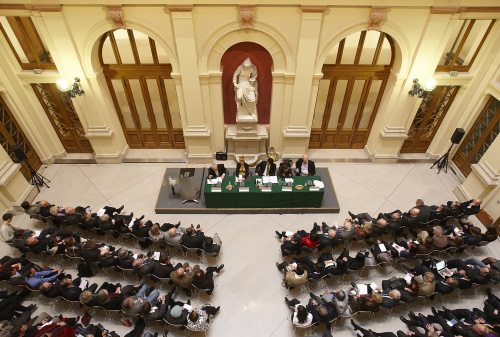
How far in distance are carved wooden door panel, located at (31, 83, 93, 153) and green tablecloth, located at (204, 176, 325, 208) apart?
196 inches

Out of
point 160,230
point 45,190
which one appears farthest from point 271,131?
point 45,190

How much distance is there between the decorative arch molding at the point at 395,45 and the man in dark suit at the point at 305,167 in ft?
8.29

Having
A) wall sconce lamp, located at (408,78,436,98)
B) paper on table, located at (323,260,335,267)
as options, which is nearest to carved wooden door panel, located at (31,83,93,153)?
paper on table, located at (323,260,335,267)

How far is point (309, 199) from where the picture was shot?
29.2 feet

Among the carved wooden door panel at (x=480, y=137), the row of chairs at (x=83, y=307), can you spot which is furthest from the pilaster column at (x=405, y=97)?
the row of chairs at (x=83, y=307)

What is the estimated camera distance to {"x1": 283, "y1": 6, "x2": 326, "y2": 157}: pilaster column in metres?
8.14

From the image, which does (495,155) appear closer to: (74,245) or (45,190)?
(74,245)

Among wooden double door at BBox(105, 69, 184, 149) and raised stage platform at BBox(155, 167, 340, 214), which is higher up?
wooden double door at BBox(105, 69, 184, 149)

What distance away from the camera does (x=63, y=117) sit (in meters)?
10.2

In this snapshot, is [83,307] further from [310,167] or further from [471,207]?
Result: [471,207]

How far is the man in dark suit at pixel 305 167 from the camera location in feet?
31.3

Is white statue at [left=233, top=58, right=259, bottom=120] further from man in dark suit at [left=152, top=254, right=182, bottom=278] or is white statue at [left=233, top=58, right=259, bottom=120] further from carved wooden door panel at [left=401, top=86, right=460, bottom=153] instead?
carved wooden door panel at [left=401, top=86, right=460, bottom=153]

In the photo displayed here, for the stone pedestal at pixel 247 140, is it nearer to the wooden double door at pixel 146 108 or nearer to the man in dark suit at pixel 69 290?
the wooden double door at pixel 146 108

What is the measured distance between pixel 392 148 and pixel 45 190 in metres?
10.8
